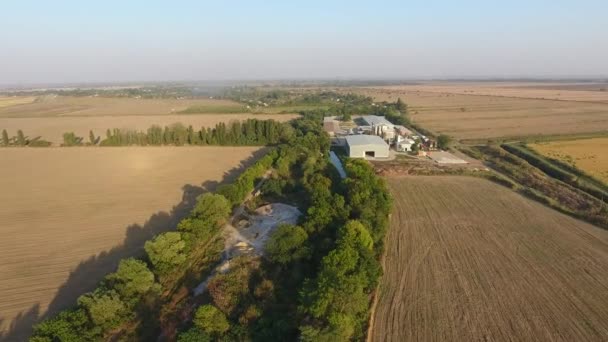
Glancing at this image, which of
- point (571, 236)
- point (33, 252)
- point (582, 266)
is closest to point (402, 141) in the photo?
point (571, 236)

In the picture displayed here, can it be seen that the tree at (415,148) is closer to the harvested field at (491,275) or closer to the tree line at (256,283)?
the harvested field at (491,275)

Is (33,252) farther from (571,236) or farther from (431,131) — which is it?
(431,131)

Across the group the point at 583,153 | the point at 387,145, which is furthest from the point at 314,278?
the point at 583,153

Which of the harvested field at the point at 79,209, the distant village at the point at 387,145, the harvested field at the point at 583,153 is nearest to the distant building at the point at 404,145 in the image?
the distant village at the point at 387,145

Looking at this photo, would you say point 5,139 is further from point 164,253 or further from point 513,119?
point 513,119

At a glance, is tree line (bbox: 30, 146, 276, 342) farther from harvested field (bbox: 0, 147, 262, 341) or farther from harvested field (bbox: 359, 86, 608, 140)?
harvested field (bbox: 359, 86, 608, 140)

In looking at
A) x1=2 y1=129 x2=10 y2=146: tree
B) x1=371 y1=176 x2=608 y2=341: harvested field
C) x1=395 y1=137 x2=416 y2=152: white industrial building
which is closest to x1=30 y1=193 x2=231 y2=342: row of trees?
x1=371 y1=176 x2=608 y2=341: harvested field
